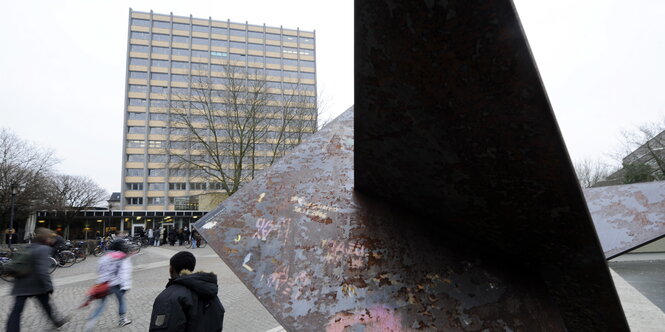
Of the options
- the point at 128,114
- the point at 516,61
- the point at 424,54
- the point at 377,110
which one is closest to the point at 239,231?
the point at 377,110

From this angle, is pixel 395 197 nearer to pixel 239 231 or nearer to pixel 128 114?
pixel 239 231

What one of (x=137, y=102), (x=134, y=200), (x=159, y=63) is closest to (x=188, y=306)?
(x=134, y=200)

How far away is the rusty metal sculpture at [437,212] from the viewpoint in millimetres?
810

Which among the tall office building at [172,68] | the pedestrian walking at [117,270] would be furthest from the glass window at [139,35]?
the pedestrian walking at [117,270]

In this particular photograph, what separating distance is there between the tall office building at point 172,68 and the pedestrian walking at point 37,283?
144ft

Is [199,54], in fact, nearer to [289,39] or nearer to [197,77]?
[197,77]

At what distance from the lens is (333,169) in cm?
186

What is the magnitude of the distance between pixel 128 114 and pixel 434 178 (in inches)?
2553

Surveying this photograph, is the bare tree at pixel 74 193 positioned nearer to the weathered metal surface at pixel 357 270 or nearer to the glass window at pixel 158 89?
the glass window at pixel 158 89

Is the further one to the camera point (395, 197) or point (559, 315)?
point (395, 197)

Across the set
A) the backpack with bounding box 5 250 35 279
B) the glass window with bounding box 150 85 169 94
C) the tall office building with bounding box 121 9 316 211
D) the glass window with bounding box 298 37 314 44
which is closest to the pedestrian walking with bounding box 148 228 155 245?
the tall office building with bounding box 121 9 316 211

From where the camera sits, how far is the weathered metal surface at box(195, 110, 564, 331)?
116cm

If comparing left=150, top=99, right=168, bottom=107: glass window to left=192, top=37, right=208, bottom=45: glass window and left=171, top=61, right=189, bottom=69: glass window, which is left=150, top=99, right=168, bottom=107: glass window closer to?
left=171, top=61, right=189, bottom=69: glass window

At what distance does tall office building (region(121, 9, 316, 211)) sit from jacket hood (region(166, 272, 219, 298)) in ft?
155
